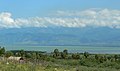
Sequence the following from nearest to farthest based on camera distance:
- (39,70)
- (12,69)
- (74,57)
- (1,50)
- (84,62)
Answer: (12,69) → (39,70) → (84,62) → (1,50) → (74,57)

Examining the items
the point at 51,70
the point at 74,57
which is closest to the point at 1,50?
the point at 74,57

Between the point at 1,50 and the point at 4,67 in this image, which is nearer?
the point at 4,67

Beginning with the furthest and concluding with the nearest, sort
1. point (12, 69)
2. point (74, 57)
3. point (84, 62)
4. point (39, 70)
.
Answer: point (74, 57) → point (84, 62) → point (39, 70) → point (12, 69)

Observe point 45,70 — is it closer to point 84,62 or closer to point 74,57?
point 84,62

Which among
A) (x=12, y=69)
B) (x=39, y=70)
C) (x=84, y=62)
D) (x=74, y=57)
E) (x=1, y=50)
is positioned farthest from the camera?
(x=74, y=57)

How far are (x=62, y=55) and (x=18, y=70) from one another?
281 feet

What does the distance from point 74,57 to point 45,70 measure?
77.7 metres

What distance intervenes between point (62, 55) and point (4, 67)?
280ft

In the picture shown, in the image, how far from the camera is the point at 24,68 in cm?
2923

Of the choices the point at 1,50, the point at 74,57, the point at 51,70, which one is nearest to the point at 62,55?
the point at 74,57

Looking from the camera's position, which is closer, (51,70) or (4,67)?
(4,67)

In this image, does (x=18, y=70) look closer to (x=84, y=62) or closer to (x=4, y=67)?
(x=4, y=67)

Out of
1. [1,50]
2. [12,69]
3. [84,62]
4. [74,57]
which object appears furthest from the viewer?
[74,57]

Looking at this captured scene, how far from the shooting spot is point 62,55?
11350 cm
